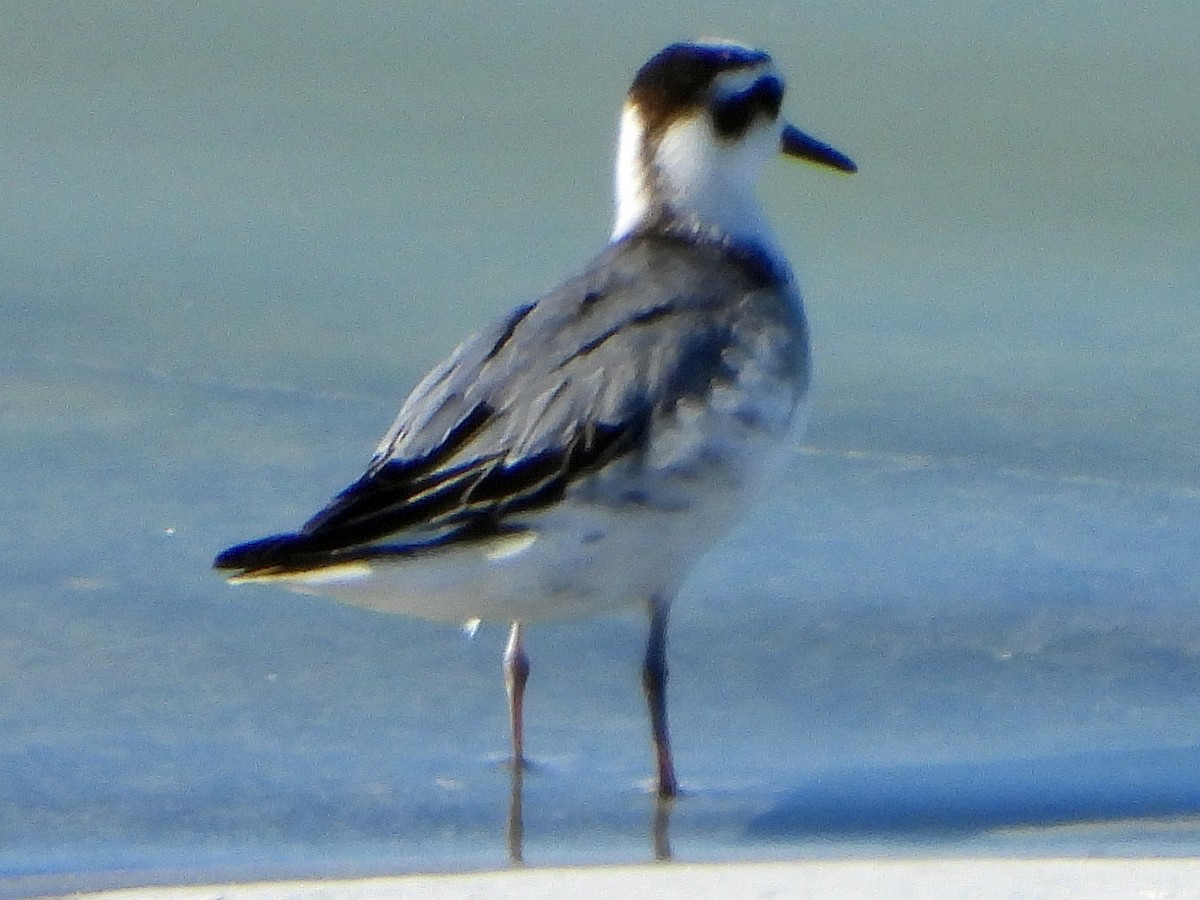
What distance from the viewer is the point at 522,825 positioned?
5.04 metres

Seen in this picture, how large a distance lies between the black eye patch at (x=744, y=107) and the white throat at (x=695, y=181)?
30mm

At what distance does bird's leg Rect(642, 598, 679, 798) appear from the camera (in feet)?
17.2

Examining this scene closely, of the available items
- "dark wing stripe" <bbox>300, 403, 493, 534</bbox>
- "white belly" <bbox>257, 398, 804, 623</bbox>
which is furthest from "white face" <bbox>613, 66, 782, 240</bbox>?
"dark wing stripe" <bbox>300, 403, 493, 534</bbox>

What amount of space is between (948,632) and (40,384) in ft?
9.67

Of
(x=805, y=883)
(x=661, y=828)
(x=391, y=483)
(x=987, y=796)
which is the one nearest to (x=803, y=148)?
(x=391, y=483)

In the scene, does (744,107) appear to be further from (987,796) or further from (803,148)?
(987,796)

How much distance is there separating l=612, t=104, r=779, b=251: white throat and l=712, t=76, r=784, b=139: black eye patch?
3 cm

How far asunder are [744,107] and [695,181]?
21cm

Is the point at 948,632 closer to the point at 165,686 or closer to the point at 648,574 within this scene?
the point at 648,574

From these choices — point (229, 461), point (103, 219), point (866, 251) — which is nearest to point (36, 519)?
point (229, 461)

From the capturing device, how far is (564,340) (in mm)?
5340

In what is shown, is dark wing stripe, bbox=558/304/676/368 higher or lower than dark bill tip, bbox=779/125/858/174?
lower

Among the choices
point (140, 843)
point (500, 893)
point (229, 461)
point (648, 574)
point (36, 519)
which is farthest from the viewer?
point (229, 461)

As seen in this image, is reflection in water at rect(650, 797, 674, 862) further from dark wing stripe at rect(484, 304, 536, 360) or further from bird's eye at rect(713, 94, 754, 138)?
bird's eye at rect(713, 94, 754, 138)
